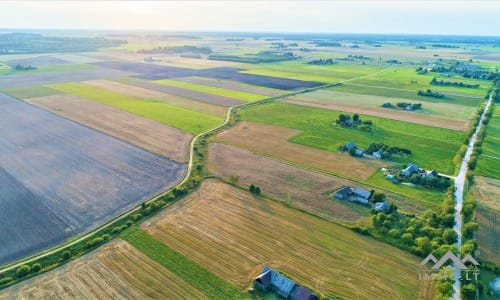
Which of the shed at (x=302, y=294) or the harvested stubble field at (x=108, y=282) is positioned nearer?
the shed at (x=302, y=294)

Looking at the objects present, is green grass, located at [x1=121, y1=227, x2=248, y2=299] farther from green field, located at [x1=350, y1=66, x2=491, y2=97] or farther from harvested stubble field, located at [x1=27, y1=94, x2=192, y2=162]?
green field, located at [x1=350, y1=66, x2=491, y2=97]

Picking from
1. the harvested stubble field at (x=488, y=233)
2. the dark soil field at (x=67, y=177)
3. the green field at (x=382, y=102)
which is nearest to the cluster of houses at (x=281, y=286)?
the harvested stubble field at (x=488, y=233)

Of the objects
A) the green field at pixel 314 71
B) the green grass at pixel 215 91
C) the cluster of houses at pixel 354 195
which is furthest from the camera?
the green field at pixel 314 71

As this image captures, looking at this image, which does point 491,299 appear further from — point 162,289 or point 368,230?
point 162,289

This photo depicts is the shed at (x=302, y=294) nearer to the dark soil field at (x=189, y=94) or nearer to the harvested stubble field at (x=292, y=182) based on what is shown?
the harvested stubble field at (x=292, y=182)

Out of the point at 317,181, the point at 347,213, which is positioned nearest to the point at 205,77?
the point at 317,181

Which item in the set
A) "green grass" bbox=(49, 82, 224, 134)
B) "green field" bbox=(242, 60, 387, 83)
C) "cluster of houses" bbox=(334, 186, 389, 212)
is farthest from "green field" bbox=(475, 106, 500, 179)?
"green field" bbox=(242, 60, 387, 83)

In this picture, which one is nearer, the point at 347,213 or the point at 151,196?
the point at 347,213
